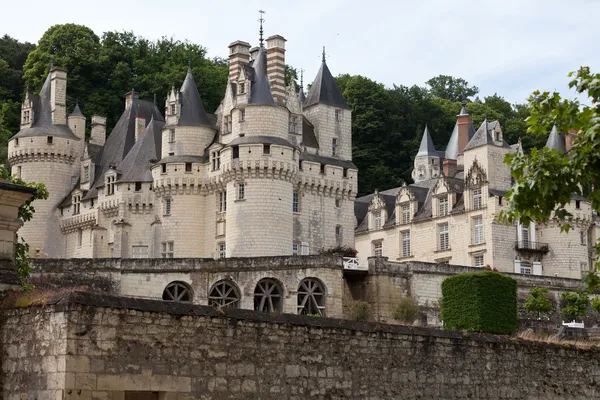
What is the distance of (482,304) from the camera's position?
36781 mm

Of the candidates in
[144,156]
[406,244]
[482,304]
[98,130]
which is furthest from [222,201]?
[482,304]

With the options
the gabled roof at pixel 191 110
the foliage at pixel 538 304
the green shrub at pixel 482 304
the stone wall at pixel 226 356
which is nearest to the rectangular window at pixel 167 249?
the gabled roof at pixel 191 110

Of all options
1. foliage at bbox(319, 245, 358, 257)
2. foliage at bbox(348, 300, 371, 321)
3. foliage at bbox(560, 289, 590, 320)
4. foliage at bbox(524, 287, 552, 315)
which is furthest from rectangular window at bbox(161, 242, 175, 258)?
foliage at bbox(560, 289, 590, 320)

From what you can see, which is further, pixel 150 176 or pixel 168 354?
pixel 150 176

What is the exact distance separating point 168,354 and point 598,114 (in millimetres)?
6853

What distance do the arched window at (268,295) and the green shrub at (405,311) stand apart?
4867mm

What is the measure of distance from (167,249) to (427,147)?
96.0 feet

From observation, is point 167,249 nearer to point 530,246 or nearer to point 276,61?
point 276,61

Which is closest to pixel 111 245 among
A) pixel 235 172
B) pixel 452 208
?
pixel 235 172

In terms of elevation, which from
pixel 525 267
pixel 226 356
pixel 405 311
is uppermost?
pixel 525 267

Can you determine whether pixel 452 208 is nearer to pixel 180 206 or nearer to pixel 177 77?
pixel 180 206

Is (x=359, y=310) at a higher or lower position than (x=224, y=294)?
lower

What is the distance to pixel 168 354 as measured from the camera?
16688 mm

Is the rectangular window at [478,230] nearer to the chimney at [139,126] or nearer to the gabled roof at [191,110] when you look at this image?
the gabled roof at [191,110]
